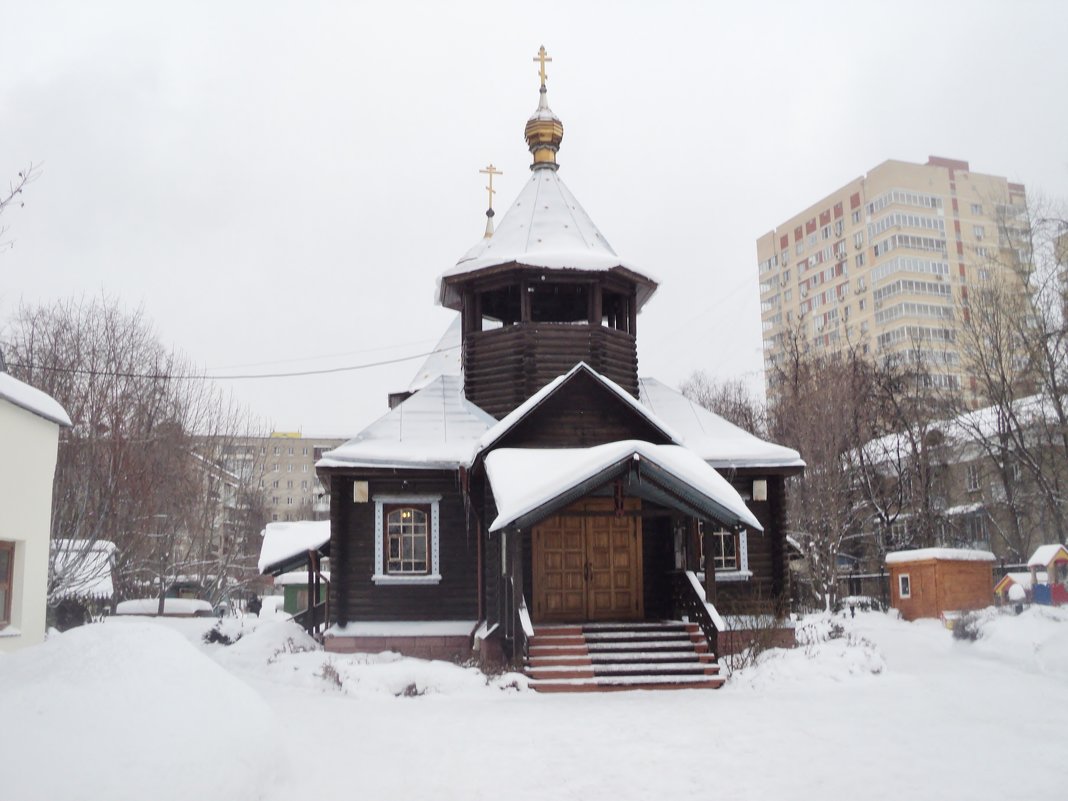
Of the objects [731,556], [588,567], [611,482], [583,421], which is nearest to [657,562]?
[588,567]

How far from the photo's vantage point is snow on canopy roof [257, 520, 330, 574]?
22234 mm

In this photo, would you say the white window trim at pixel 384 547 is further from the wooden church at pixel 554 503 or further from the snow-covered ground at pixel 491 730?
the snow-covered ground at pixel 491 730

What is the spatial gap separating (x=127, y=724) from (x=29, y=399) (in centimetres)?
463

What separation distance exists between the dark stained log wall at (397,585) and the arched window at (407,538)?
292 mm

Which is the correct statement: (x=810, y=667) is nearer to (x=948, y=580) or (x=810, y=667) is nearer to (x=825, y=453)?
(x=948, y=580)

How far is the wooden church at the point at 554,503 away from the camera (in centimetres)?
1367

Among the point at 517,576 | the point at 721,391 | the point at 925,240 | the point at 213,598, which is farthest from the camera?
the point at 925,240

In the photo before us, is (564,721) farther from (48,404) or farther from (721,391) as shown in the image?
(721,391)

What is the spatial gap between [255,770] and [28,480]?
448 centimetres

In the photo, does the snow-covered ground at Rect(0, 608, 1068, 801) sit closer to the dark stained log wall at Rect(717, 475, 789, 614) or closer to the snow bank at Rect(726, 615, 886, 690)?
the snow bank at Rect(726, 615, 886, 690)

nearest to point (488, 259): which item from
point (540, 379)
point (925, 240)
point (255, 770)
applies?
point (540, 379)

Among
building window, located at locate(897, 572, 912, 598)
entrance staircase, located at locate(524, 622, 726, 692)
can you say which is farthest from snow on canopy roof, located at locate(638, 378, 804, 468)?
building window, located at locate(897, 572, 912, 598)

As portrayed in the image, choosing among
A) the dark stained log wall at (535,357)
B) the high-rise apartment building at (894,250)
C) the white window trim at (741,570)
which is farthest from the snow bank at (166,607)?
the high-rise apartment building at (894,250)

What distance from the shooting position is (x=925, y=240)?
201 ft
